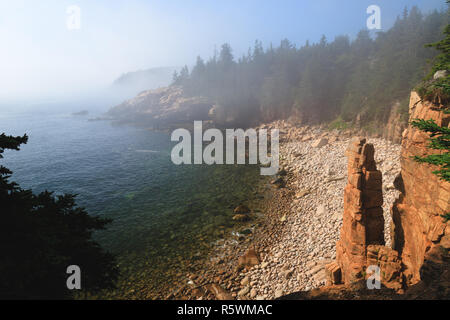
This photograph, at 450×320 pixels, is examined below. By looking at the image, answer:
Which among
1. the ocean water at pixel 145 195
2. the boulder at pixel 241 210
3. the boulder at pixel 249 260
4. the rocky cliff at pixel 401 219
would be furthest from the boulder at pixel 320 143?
the rocky cliff at pixel 401 219

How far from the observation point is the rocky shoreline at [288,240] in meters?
15.5

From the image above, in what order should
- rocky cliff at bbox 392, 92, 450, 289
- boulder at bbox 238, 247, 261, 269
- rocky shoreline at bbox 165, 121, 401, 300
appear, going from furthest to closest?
boulder at bbox 238, 247, 261, 269
rocky shoreline at bbox 165, 121, 401, 300
rocky cliff at bbox 392, 92, 450, 289

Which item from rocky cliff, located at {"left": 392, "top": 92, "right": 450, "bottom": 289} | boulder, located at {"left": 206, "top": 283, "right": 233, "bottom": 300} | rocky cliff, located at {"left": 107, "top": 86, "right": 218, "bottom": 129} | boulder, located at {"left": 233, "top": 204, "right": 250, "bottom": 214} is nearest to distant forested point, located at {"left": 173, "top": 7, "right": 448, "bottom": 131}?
rocky cliff, located at {"left": 107, "top": 86, "right": 218, "bottom": 129}

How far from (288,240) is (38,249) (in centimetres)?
1811

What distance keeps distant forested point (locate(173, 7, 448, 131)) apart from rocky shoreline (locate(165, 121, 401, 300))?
14.1m

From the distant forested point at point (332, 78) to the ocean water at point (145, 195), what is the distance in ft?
79.9

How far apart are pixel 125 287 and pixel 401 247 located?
717 inches

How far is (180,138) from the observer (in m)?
63.9

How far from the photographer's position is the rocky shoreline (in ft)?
50.7

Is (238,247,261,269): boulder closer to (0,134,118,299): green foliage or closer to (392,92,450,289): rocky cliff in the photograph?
(392,92,450,289): rocky cliff

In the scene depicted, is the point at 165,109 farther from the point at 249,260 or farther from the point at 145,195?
the point at 249,260
